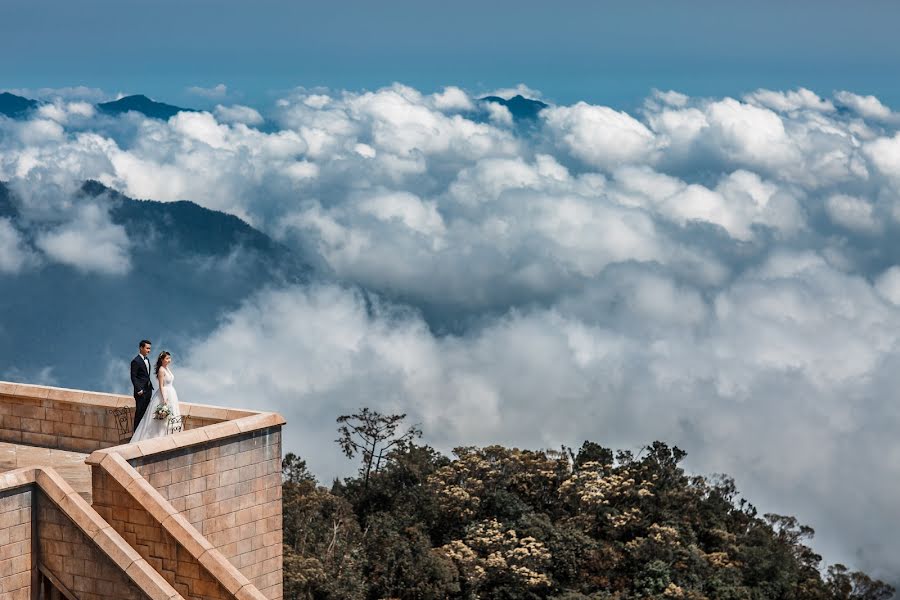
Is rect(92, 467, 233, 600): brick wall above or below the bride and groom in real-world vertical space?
below

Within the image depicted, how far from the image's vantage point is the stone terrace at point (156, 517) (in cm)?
1698

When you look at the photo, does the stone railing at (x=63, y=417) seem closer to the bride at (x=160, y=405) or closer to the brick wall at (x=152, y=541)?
the bride at (x=160, y=405)

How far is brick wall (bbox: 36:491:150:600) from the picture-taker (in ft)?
55.4

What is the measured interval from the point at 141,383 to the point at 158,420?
101 cm

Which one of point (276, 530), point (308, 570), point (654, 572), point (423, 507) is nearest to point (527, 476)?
point (423, 507)

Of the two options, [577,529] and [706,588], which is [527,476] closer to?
[577,529]

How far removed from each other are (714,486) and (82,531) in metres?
58.5

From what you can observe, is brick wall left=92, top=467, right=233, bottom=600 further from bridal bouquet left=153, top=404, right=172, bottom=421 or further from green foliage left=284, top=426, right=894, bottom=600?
green foliage left=284, top=426, right=894, bottom=600

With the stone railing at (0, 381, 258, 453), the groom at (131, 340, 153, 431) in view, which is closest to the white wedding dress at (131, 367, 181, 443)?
the groom at (131, 340, 153, 431)

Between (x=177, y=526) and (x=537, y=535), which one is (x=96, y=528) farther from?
(x=537, y=535)

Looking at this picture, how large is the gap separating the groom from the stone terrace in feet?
2.55

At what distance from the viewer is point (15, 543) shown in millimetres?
17094

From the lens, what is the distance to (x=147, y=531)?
17.6m

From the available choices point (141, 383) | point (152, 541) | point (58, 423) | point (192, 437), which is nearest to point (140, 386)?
point (141, 383)
